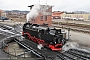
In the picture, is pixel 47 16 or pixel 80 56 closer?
pixel 80 56

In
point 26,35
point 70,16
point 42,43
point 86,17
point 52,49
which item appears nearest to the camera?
point 52,49

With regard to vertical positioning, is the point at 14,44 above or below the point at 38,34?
below

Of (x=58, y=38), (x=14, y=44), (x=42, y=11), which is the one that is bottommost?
(x=14, y=44)

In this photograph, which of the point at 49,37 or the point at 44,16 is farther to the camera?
the point at 44,16

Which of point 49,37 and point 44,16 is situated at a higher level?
point 44,16

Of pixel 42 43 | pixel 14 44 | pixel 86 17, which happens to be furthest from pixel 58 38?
pixel 86 17

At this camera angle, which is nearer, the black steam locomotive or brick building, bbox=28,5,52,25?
the black steam locomotive

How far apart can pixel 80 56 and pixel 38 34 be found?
7.36 meters

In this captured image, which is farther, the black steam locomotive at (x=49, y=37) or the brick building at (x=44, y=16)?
the brick building at (x=44, y=16)

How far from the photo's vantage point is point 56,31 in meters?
16.4

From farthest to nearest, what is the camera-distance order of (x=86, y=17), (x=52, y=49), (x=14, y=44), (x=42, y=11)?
(x=86, y=17) → (x=42, y=11) → (x=14, y=44) → (x=52, y=49)

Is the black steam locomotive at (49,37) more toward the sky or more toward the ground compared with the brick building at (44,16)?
more toward the ground

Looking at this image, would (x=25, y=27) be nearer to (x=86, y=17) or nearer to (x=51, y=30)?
(x=51, y=30)

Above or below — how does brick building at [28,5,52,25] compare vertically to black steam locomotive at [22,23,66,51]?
above
